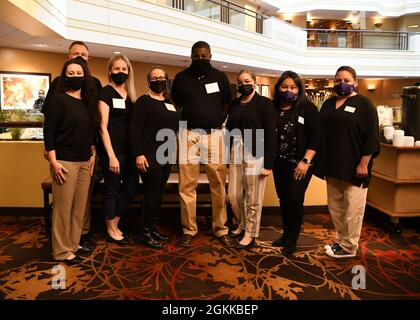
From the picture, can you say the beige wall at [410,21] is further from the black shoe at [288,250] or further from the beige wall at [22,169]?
the beige wall at [22,169]

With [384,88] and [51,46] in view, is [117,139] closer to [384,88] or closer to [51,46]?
[51,46]

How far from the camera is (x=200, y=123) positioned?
3080mm

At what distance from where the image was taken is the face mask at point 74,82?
8.92 ft

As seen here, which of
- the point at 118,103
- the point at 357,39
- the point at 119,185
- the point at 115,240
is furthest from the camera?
the point at 357,39

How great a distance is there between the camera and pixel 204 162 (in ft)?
10.4

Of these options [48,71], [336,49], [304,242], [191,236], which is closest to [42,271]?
[191,236]

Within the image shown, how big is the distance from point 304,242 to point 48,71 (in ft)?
30.5

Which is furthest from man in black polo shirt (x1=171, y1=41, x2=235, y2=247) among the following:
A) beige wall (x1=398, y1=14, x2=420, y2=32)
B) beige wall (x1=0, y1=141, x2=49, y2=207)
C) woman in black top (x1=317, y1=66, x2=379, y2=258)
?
beige wall (x1=398, y1=14, x2=420, y2=32)

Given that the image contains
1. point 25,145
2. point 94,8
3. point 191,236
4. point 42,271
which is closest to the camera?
point 42,271

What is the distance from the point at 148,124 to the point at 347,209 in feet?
5.80

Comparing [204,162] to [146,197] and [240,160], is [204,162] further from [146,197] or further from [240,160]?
[146,197]

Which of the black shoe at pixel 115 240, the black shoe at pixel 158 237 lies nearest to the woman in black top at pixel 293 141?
the black shoe at pixel 158 237

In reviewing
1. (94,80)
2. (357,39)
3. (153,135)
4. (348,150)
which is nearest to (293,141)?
(348,150)

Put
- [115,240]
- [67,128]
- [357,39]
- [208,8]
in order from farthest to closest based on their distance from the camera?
[357,39], [208,8], [115,240], [67,128]
